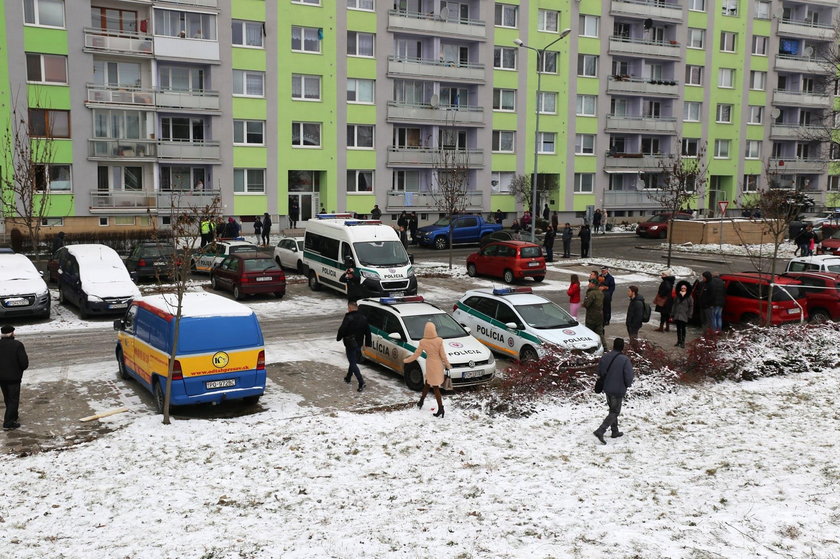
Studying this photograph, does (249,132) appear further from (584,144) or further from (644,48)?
(644,48)

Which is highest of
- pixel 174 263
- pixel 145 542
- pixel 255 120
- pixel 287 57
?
pixel 287 57

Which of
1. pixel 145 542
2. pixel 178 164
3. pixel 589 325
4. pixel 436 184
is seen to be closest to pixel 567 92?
pixel 436 184

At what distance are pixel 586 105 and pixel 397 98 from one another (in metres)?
15.4

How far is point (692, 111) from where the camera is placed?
60.9m

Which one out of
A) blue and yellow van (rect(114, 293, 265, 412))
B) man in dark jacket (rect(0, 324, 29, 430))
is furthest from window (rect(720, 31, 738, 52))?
man in dark jacket (rect(0, 324, 29, 430))

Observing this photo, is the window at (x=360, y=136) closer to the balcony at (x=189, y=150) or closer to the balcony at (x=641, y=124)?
the balcony at (x=189, y=150)

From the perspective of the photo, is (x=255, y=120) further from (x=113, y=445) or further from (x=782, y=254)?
(x=113, y=445)

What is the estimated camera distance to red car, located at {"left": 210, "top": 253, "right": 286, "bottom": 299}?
2452 cm

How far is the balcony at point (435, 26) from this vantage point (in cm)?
4722

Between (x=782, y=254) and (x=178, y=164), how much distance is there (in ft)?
105

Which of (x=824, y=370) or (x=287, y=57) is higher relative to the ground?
(x=287, y=57)

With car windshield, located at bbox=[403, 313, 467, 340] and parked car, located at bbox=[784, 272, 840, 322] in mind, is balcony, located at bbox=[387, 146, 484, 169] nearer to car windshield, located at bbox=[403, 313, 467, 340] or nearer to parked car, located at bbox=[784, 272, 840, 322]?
parked car, located at bbox=[784, 272, 840, 322]

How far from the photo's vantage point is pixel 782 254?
1534 inches

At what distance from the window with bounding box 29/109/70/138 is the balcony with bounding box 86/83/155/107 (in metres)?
1.50
